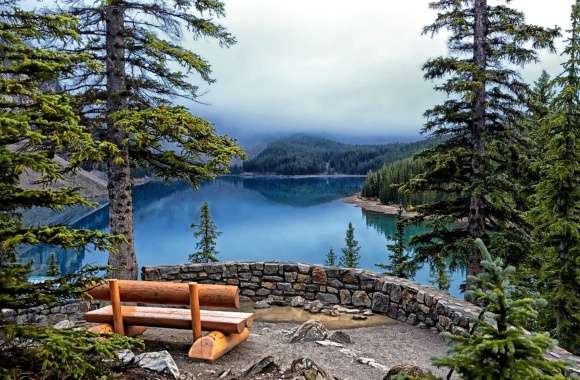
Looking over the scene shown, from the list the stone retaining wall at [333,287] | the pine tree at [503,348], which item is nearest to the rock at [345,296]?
the stone retaining wall at [333,287]

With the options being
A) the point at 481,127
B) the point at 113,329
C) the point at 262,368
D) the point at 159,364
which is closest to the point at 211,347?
the point at 159,364

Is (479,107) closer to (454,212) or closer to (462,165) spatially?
(462,165)

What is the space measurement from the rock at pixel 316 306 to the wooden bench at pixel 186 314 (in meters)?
2.65

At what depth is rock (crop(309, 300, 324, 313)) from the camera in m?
10.4

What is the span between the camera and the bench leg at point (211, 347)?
7.00 metres

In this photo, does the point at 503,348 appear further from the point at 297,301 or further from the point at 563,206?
the point at 563,206

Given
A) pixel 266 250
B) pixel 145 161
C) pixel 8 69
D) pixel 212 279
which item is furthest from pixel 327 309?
pixel 266 250

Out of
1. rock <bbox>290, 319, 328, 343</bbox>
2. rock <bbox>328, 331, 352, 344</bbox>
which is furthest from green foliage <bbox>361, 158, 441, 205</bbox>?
rock <bbox>290, 319, 328, 343</bbox>

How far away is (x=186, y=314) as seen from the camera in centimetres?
764

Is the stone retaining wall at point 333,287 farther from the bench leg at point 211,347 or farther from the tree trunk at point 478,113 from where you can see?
the tree trunk at point 478,113

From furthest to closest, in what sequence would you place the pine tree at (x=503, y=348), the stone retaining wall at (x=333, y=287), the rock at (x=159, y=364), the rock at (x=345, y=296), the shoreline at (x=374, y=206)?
the shoreline at (x=374, y=206)
the rock at (x=345, y=296)
the stone retaining wall at (x=333, y=287)
the rock at (x=159, y=364)
the pine tree at (x=503, y=348)

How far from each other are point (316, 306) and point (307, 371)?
452cm

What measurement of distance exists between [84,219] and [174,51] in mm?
81861

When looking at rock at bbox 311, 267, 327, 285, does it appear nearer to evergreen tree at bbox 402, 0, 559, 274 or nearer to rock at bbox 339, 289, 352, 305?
rock at bbox 339, 289, 352, 305
